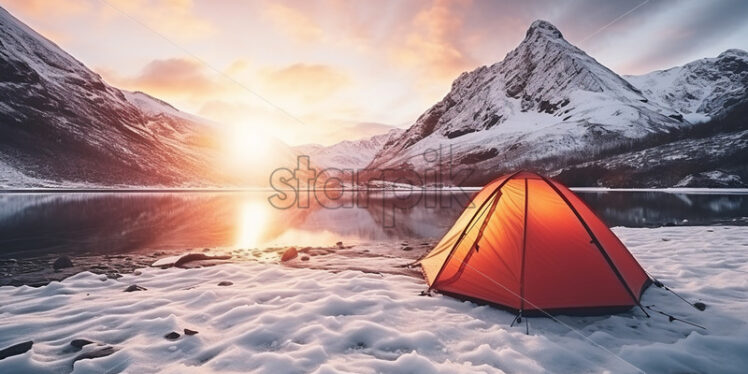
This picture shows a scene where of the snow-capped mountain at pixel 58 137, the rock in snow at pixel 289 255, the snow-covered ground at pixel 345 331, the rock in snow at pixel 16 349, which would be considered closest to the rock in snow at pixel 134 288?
the snow-covered ground at pixel 345 331

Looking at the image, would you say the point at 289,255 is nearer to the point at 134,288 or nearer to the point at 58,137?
the point at 134,288

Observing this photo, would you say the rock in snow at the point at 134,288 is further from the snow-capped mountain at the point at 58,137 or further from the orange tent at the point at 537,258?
the snow-capped mountain at the point at 58,137

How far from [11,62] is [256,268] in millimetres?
244143

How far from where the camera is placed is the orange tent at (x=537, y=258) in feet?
22.5

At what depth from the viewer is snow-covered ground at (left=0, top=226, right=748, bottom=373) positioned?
5.05 meters

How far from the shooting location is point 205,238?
20328 mm

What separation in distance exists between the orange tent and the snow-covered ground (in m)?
0.37

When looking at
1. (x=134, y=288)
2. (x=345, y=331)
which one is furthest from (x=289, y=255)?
(x=345, y=331)

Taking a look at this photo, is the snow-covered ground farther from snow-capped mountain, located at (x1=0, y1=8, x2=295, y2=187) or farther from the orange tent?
snow-capped mountain, located at (x1=0, y1=8, x2=295, y2=187)

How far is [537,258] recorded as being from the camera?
7141 millimetres

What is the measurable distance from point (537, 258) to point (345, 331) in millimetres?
4215

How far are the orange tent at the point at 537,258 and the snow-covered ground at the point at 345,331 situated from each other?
1.21 feet

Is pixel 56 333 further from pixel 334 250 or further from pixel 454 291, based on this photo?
pixel 334 250

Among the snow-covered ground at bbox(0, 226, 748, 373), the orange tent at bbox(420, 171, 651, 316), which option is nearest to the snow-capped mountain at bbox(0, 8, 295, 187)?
the snow-covered ground at bbox(0, 226, 748, 373)
